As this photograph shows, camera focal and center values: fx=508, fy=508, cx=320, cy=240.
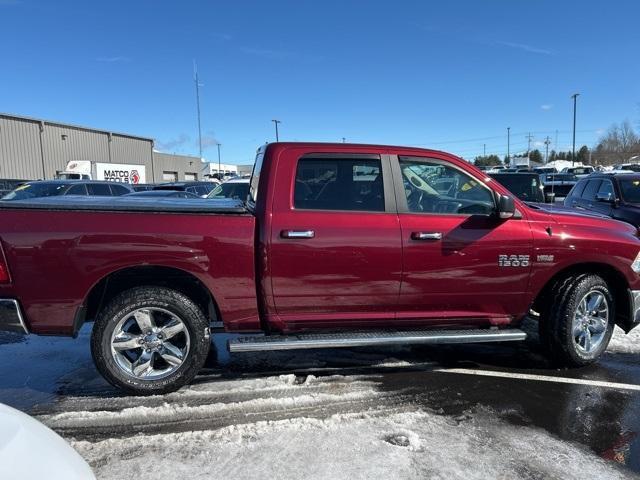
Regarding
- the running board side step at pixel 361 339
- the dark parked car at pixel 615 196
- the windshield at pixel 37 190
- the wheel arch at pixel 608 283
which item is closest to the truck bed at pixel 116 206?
the running board side step at pixel 361 339

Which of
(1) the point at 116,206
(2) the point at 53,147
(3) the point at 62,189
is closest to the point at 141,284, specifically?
(1) the point at 116,206

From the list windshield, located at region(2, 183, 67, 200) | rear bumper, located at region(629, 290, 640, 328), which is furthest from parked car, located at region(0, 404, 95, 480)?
windshield, located at region(2, 183, 67, 200)

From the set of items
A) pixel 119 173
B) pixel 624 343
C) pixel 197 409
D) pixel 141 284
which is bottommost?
pixel 624 343

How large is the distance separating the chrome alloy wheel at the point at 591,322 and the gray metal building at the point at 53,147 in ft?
132

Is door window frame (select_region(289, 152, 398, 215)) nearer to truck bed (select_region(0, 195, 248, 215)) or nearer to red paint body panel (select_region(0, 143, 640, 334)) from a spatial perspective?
red paint body panel (select_region(0, 143, 640, 334))

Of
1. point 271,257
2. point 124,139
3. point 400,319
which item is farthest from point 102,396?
point 124,139

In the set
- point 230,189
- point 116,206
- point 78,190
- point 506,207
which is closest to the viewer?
point 116,206

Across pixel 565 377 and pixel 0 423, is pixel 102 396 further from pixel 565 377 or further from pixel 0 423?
pixel 565 377

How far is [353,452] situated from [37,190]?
555 inches

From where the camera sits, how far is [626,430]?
363 cm

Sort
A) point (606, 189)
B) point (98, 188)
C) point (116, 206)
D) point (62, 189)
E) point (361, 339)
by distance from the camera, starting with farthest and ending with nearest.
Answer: point (98, 188) < point (62, 189) < point (606, 189) < point (361, 339) < point (116, 206)

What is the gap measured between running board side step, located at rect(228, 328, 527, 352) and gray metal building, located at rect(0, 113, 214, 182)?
38.9 m

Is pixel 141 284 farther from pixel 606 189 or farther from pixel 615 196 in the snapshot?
pixel 606 189

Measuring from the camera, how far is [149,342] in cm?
407
